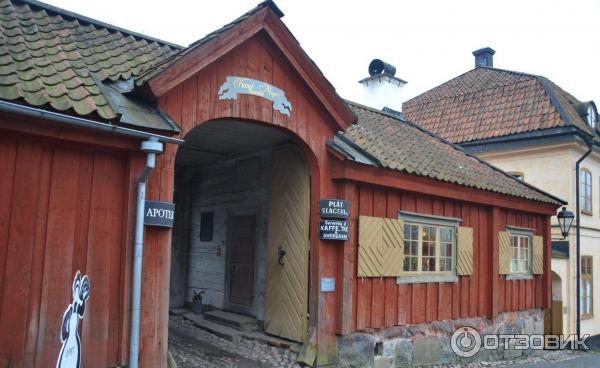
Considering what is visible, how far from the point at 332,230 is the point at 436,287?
3.04 m

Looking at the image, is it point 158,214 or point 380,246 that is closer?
point 158,214

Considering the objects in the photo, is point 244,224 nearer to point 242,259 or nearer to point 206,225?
point 242,259

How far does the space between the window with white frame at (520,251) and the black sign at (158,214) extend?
8.61m

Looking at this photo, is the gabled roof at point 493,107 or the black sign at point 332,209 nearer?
the black sign at point 332,209

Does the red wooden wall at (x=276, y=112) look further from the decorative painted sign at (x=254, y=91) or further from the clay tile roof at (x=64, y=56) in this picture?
the clay tile roof at (x=64, y=56)

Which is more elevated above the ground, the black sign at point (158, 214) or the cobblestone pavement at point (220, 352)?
the black sign at point (158, 214)

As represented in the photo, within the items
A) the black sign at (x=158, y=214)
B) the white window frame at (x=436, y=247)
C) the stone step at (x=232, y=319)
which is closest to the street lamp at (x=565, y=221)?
the white window frame at (x=436, y=247)

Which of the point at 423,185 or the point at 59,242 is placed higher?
the point at 423,185

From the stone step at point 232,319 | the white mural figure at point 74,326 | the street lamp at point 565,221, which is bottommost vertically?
the stone step at point 232,319

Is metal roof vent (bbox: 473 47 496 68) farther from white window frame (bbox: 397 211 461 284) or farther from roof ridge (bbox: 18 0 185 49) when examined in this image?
roof ridge (bbox: 18 0 185 49)

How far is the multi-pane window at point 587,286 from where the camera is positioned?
16188 mm

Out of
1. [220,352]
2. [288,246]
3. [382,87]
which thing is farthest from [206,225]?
[382,87]

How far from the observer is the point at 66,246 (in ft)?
17.5

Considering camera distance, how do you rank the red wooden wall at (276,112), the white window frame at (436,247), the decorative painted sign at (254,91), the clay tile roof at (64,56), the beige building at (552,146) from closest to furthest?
the clay tile roof at (64,56) → the red wooden wall at (276,112) → the decorative painted sign at (254,91) → the white window frame at (436,247) → the beige building at (552,146)
